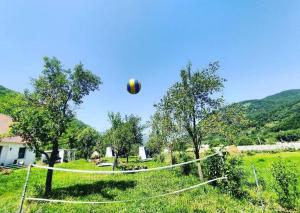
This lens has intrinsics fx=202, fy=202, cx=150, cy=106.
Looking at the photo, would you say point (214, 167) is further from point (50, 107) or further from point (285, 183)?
point (50, 107)

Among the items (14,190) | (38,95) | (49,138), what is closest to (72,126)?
(49,138)

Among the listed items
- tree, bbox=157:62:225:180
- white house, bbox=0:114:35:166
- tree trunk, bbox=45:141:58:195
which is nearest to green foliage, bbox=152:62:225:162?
tree, bbox=157:62:225:180

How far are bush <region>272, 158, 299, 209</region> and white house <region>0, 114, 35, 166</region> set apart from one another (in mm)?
33103

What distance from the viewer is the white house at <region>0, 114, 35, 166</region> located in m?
31.0

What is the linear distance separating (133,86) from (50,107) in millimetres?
7384

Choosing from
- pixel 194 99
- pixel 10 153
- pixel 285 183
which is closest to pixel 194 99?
pixel 194 99

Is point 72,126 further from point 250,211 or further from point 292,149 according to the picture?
point 292,149

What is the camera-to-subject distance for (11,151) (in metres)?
32.8

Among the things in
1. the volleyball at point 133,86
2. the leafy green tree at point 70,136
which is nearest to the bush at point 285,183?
the volleyball at point 133,86

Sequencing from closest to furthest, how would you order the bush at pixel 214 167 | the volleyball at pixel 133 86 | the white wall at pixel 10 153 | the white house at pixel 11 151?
the volleyball at pixel 133 86
the bush at pixel 214 167
the white wall at pixel 10 153
the white house at pixel 11 151

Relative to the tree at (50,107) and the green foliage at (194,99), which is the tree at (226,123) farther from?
the tree at (50,107)

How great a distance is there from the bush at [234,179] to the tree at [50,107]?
13.1m

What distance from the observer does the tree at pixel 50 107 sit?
15242 millimetres

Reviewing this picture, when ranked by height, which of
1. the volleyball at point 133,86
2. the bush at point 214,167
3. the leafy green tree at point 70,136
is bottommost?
the bush at point 214,167
